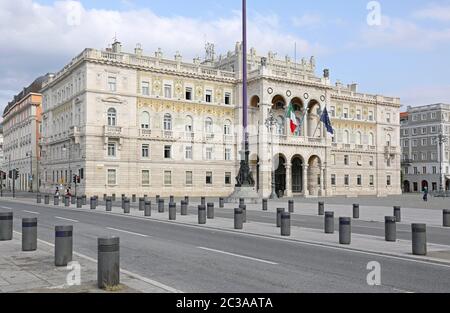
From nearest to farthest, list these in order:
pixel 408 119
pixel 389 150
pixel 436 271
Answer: pixel 436 271
pixel 389 150
pixel 408 119

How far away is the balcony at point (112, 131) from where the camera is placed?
180 ft

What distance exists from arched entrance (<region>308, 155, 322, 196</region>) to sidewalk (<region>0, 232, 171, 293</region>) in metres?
59.1

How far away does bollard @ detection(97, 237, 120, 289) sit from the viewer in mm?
8125

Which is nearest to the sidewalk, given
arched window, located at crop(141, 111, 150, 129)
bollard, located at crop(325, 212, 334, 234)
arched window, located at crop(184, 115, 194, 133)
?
bollard, located at crop(325, 212, 334, 234)

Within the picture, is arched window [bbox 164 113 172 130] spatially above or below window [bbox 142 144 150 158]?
above

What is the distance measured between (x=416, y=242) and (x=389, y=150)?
74.7m

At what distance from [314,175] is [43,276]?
205ft

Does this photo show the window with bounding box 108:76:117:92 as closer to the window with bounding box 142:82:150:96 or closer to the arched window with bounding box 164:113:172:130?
the window with bounding box 142:82:150:96

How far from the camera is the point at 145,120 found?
59219mm

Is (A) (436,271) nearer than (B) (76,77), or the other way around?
(A) (436,271)

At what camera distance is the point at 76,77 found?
58062mm

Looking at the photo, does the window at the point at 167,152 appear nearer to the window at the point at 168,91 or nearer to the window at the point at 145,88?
the window at the point at 168,91
